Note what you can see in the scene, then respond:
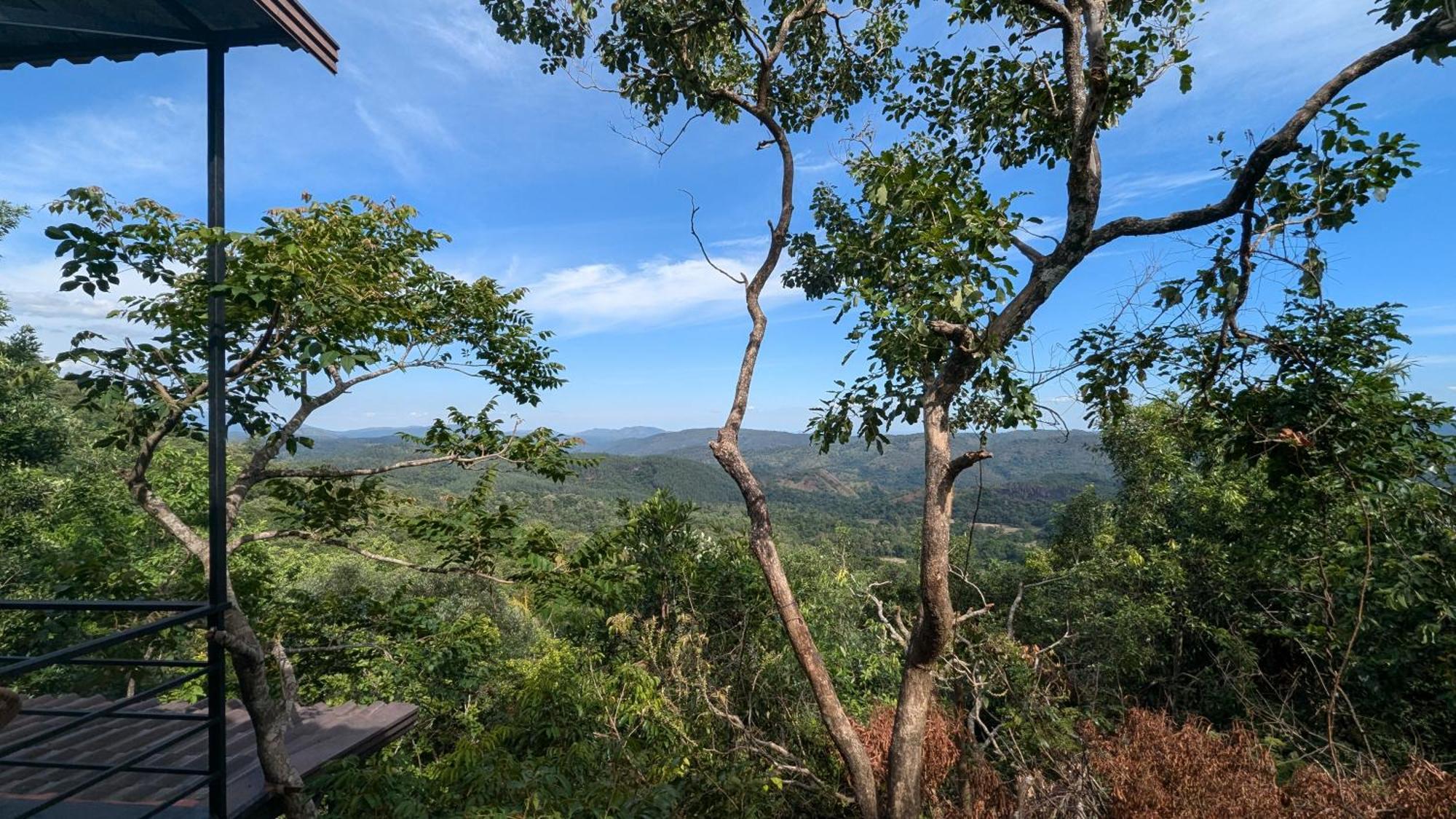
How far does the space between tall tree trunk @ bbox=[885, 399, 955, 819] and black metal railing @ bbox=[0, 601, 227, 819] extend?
3763mm

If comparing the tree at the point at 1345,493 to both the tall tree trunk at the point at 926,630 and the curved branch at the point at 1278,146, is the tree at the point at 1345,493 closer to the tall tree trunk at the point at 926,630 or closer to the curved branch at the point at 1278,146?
the curved branch at the point at 1278,146

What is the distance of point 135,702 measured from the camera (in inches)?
90.7

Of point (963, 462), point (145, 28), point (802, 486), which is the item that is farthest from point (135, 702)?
point (802, 486)

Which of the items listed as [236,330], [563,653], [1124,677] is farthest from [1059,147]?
[1124,677]

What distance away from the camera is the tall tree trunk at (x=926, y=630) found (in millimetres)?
3934

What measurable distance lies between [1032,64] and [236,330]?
5.60 meters

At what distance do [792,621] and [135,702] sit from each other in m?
3.70

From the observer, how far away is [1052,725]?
5.25 m

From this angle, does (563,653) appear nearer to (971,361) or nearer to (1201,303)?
(971,361)

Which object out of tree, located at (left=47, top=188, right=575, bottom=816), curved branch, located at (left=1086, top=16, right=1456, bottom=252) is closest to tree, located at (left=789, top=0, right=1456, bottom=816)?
curved branch, located at (left=1086, top=16, right=1456, bottom=252)

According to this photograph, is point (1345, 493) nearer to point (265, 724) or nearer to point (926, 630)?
point (926, 630)

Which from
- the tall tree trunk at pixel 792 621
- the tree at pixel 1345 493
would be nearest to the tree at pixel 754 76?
the tall tree trunk at pixel 792 621

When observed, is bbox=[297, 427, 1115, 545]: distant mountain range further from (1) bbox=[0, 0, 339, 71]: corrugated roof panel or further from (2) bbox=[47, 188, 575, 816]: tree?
(1) bbox=[0, 0, 339, 71]: corrugated roof panel

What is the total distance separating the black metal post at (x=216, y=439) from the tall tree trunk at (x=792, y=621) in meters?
3.07
